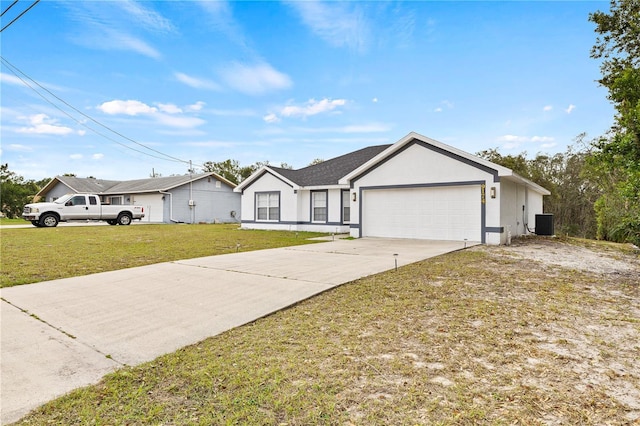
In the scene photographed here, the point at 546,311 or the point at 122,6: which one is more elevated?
the point at 122,6

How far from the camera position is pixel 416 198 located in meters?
14.4

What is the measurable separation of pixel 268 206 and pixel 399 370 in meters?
18.2

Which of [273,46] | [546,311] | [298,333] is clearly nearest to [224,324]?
[298,333]

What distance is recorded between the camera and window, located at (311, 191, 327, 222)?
18812 mm

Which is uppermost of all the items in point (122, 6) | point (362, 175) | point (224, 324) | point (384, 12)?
point (384, 12)

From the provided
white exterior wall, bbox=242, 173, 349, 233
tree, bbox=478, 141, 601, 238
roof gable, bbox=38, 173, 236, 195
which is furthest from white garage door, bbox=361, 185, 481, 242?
roof gable, bbox=38, 173, 236, 195

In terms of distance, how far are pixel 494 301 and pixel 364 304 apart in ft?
6.19

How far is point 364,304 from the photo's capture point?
5.04m

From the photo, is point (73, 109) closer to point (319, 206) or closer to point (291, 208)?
point (291, 208)

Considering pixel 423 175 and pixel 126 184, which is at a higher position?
pixel 126 184

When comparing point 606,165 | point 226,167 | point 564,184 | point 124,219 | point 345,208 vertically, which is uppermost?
point 226,167

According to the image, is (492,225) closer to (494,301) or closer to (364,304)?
(494,301)

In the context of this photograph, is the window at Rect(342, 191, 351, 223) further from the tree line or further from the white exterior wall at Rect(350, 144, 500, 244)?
the tree line

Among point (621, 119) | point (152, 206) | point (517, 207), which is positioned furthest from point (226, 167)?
point (621, 119)
